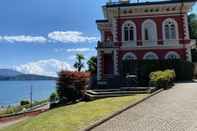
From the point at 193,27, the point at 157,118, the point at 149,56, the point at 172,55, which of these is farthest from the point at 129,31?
the point at 193,27

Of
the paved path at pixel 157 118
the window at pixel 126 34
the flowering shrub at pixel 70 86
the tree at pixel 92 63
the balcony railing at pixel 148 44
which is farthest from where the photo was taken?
the tree at pixel 92 63

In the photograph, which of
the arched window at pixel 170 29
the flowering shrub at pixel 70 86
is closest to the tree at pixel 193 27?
the arched window at pixel 170 29

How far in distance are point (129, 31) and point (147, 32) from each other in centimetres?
198

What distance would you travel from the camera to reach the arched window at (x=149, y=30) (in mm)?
26922

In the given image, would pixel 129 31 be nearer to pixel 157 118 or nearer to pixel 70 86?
pixel 70 86

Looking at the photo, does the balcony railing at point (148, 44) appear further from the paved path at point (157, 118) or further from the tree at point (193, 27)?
the tree at point (193, 27)

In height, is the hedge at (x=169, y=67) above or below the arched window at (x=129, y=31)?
below

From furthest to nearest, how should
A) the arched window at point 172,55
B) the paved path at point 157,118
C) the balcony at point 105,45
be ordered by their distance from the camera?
the balcony at point 105,45
the arched window at point 172,55
the paved path at point 157,118

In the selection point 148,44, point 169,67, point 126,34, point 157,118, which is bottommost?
point 157,118

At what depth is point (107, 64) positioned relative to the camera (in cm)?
2931

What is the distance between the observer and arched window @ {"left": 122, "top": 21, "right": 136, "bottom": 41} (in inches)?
1074

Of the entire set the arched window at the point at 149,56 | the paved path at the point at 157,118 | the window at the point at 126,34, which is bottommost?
the paved path at the point at 157,118

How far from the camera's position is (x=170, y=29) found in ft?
87.8

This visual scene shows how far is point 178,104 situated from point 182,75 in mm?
12995
